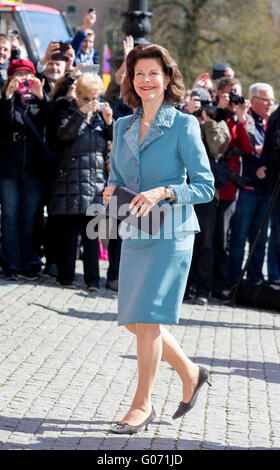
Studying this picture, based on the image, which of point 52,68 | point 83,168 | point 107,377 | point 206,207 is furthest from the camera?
point 52,68

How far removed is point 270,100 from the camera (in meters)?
10.1

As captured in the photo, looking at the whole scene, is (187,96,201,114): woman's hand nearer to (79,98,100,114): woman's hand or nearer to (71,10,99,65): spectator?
(79,98,100,114): woman's hand

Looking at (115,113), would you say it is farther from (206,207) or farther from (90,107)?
(206,207)

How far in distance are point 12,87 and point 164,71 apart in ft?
14.4

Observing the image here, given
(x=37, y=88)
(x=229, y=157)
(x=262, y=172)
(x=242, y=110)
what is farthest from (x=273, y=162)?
(x=37, y=88)

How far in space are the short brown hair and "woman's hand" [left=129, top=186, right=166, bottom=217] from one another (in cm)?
60

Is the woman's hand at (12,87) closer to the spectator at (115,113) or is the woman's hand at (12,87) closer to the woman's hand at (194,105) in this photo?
the spectator at (115,113)

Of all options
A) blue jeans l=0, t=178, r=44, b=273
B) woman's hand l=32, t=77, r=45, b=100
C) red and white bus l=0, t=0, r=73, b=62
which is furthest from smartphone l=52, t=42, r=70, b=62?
red and white bus l=0, t=0, r=73, b=62

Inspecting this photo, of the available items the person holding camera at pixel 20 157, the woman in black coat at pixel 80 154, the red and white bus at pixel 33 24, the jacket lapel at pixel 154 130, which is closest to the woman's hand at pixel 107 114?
the woman in black coat at pixel 80 154

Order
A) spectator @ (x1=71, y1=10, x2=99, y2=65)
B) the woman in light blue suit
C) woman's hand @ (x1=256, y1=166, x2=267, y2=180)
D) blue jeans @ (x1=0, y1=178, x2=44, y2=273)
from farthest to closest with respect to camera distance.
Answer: spectator @ (x1=71, y1=10, x2=99, y2=65) → woman's hand @ (x1=256, y1=166, x2=267, y2=180) → blue jeans @ (x1=0, y1=178, x2=44, y2=273) → the woman in light blue suit

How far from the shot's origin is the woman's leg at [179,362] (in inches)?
191

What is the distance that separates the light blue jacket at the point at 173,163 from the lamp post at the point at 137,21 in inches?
290

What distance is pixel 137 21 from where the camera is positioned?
1188 cm

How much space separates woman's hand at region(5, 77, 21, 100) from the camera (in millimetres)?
8836
